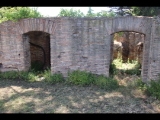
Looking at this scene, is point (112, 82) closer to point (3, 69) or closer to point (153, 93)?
point (153, 93)

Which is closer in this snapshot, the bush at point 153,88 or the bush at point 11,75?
the bush at point 153,88

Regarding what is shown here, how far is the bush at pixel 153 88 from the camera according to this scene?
6878 mm

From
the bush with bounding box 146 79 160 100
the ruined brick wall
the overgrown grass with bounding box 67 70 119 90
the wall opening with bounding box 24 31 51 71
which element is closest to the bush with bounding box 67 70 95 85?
the overgrown grass with bounding box 67 70 119 90

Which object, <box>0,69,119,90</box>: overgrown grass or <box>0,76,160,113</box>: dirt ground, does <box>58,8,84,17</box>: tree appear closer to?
<box>0,69,119,90</box>: overgrown grass

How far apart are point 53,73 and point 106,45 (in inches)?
92.9

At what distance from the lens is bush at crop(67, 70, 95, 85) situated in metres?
7.99

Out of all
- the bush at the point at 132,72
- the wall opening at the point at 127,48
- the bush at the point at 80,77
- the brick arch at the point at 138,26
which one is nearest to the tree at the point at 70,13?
the brick arch at the point at 138,26

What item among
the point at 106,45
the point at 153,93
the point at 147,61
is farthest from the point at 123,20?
the point at 153,93

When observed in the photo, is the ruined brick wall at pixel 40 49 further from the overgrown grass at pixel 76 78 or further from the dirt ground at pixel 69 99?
the dirt ground at pixel 69 99

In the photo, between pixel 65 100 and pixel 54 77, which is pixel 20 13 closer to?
pixel 54 77

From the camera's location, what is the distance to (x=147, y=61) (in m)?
7.84

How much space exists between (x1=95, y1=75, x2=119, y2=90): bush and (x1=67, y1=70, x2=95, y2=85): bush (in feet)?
0.88

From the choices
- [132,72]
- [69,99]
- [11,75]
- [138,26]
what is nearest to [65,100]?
[69,99]

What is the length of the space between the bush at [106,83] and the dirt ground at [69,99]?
0.77ft
